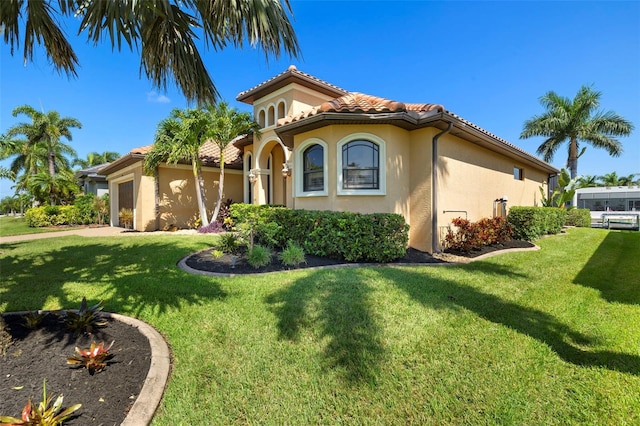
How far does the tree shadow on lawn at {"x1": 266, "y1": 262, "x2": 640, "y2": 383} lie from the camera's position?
3312 millimetres

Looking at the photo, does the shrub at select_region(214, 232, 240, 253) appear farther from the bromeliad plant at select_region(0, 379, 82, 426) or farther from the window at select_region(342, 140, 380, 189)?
the bromeliad plant at select_region(0, 379, 82, 426)

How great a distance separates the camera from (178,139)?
14562 mm

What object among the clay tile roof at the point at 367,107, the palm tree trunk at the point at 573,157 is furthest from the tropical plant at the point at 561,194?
the clay tile roof at the point at 367,107

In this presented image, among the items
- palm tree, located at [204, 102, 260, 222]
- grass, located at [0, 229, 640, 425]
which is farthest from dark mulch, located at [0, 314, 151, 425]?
palm tree, located at [204, 102, 260, 222]

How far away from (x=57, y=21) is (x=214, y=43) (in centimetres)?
247

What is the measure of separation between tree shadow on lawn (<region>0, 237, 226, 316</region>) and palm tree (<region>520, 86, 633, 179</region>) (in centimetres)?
3006

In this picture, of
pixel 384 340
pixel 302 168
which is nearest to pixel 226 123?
pixel 302 168

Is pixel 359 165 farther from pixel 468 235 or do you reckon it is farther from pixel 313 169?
pixel 468 235

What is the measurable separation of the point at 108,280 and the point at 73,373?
150 inches

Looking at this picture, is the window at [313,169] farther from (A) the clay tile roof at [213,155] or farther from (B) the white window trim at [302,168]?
(A) the clay tile roof at [213,155]

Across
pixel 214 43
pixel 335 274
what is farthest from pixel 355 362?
pixel 214 43

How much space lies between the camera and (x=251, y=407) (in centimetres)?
275

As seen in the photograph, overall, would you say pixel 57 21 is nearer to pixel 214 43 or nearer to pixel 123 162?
pixel 214 43

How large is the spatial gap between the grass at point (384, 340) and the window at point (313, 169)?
4404 millimetres
